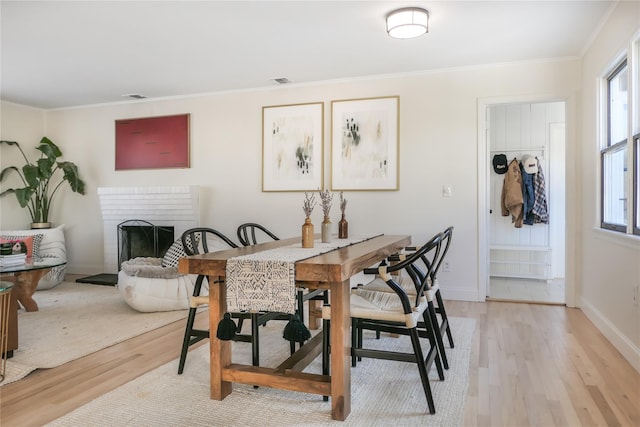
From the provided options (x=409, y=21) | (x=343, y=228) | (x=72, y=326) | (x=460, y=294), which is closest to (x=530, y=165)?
(x=460, y=294)

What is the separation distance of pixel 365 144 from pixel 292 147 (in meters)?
0.84

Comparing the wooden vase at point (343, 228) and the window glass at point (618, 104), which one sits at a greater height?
the window glass at point (618, 104)

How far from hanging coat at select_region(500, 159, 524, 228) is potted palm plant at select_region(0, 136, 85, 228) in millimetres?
5588

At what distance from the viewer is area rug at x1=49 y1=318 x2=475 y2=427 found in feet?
6.30

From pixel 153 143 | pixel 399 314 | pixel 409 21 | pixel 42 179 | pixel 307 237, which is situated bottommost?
pixel 399 314

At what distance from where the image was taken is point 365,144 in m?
4.67

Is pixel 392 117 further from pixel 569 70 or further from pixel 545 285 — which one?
pixel 545 285

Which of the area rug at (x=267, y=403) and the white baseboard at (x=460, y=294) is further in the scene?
the white baseboard at (x=460, y=294)

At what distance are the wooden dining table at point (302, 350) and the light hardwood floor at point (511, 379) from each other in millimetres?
572

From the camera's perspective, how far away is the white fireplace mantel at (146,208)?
535 centimetres

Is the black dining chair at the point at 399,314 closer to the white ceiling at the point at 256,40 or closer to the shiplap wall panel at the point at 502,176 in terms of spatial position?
the white ceiling at the point at 256,40

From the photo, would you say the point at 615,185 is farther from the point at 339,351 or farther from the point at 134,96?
the point at 134,96

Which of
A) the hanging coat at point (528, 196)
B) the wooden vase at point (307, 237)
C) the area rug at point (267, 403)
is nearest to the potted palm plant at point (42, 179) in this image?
the area rug at point (267, 403)

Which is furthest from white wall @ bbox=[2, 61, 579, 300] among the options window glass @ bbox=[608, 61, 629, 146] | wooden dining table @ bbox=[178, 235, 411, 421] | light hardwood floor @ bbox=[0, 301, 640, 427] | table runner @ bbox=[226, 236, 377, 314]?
table runner @ bbox=[226, 236, 377, 314]
